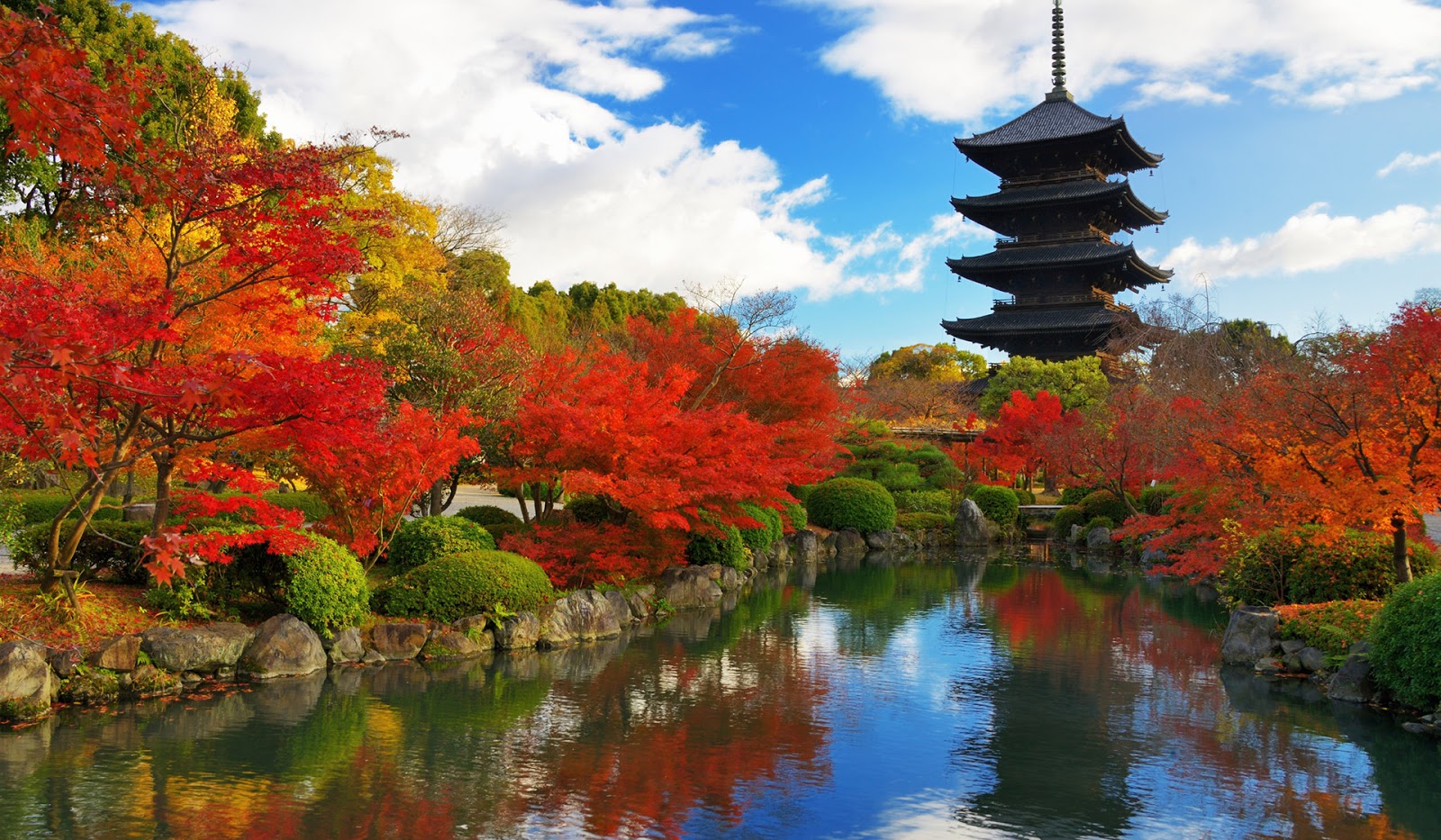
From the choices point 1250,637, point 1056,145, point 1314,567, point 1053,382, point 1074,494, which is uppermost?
point 1056,145

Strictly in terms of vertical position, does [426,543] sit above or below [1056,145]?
below

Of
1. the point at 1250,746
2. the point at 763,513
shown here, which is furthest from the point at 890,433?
the point at 1250,746

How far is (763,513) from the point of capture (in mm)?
20031

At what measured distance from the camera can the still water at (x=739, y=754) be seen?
608 cm

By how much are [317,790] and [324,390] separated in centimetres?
336

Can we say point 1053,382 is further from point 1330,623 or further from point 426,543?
point 426,543

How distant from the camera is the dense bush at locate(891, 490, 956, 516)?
28.4 meters

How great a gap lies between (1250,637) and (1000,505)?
56.0 feet

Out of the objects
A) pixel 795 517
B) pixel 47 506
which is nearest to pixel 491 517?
pixel 47 506

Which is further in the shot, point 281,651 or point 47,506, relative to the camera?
point 47,506

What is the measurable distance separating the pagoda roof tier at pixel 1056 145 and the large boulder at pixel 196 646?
118ft

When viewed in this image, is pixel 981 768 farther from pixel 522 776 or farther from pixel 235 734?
pixel 235 734

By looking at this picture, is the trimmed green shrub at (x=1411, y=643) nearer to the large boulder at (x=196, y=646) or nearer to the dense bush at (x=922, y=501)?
the large boulder at (x=196, y=646)

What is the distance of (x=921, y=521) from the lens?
89.5 feet
